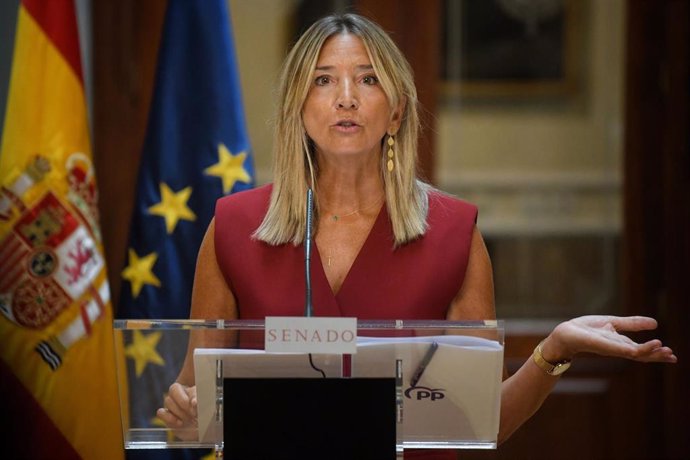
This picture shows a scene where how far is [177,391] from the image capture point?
5.26 ft

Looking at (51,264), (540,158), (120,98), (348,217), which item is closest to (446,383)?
(348,217)

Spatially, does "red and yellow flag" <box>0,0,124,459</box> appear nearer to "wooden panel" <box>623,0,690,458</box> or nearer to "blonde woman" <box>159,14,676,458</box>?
"blonde woman" <box>159,14,676,458</box>

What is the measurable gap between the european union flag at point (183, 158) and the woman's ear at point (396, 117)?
959mm

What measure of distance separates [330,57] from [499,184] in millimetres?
2379

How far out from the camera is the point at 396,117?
2.08 metres

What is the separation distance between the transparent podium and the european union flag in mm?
1386

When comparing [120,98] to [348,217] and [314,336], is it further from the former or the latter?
[314,336]

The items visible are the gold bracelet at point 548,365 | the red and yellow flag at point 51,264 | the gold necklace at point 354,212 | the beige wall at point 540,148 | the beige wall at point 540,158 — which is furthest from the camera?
the beige wall at point 540,158

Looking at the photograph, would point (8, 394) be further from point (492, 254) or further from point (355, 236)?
point (492, 254)

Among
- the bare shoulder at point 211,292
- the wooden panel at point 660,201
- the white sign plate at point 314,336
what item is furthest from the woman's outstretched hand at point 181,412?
the wooden panel at point 660,201

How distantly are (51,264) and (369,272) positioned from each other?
A: 1.12 meters

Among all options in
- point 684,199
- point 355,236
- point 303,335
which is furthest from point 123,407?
point 684,199

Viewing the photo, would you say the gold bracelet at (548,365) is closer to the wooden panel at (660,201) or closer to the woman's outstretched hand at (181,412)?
the woman's outstretched hand at (181,412)

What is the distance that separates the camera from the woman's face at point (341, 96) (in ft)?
6.53
